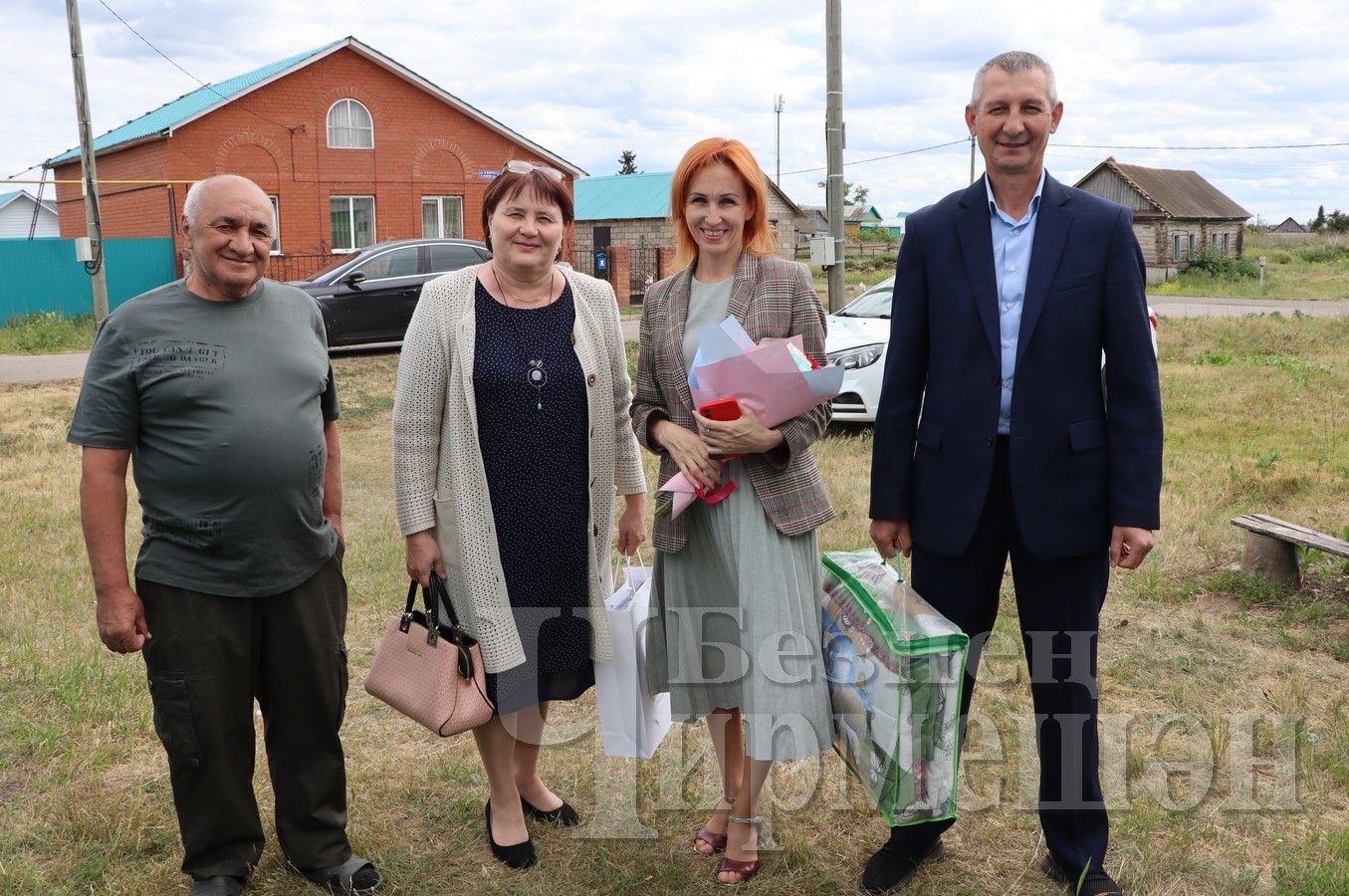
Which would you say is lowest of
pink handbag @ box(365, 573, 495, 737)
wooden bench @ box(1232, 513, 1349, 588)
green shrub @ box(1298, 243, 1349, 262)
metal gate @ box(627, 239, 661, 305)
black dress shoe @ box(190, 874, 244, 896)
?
black dress shoe @ box(190, 874, 244, 896)

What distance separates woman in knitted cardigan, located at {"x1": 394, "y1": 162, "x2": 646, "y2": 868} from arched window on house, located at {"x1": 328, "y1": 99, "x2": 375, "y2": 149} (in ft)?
83.2

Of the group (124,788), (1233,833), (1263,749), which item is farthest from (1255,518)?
(124,788)

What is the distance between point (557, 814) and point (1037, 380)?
2.01 metres

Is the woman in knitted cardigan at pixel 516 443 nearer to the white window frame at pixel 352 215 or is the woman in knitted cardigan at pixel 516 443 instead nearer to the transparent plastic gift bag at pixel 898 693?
the transparent plastic gift bag at pixel 898 693

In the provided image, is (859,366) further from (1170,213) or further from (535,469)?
(1170,213)

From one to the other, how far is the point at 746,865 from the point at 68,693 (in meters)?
2.86

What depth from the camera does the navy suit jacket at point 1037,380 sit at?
111 inches

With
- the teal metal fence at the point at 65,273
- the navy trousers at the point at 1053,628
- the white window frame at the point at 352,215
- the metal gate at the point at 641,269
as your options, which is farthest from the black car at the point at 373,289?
the metal gate at the point at 641,269

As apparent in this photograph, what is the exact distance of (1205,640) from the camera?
502 centimetres

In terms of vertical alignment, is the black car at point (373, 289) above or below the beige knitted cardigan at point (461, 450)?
above

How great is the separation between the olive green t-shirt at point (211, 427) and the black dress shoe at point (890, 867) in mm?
1812

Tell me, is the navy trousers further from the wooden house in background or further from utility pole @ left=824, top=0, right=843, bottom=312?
the wooden house in background

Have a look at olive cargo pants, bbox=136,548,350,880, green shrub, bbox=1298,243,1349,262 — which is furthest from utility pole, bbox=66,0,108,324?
green shrub, bbox=1298,243,1349,262

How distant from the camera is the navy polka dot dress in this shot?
311 centimetres
